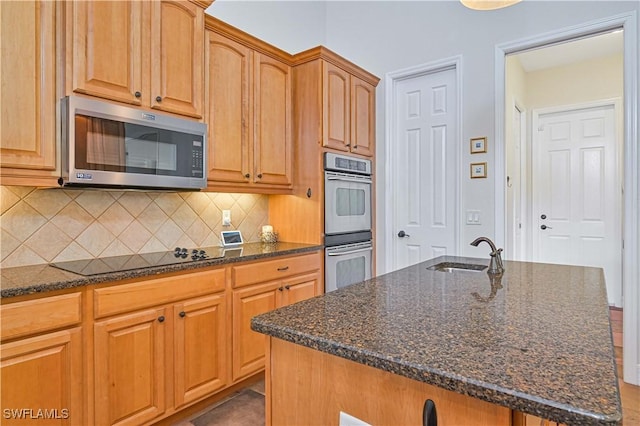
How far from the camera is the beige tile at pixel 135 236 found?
2217 millimetres

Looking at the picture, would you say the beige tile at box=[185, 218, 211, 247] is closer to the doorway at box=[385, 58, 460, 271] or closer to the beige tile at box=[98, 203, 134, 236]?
the beige tile at box=[98, 203, 134, 236]

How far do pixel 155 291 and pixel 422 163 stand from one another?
2.50m

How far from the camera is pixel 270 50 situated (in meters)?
2.82

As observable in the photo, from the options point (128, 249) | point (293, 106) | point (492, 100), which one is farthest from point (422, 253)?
point (128, 249)

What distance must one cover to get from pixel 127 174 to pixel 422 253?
Result: 2.51 m

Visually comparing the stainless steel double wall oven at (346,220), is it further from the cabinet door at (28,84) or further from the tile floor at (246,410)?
the cabinet door at (28,84)

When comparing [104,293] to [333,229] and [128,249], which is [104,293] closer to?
[128,249]

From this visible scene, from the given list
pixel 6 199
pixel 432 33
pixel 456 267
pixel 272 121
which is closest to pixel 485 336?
pixel 456 267

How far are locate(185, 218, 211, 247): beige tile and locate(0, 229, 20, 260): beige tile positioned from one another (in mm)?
952

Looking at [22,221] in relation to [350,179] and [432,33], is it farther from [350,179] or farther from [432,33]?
[432,33]

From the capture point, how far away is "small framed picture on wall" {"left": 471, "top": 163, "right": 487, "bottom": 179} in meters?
3.00

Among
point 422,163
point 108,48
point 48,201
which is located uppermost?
point 108,48

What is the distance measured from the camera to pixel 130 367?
174 cm

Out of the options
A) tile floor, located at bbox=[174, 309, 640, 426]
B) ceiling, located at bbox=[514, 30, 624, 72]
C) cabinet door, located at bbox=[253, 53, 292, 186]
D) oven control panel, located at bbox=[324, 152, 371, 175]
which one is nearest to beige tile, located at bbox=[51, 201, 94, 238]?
cabinet door, located at bbox=[253, 53, 292, 186]
